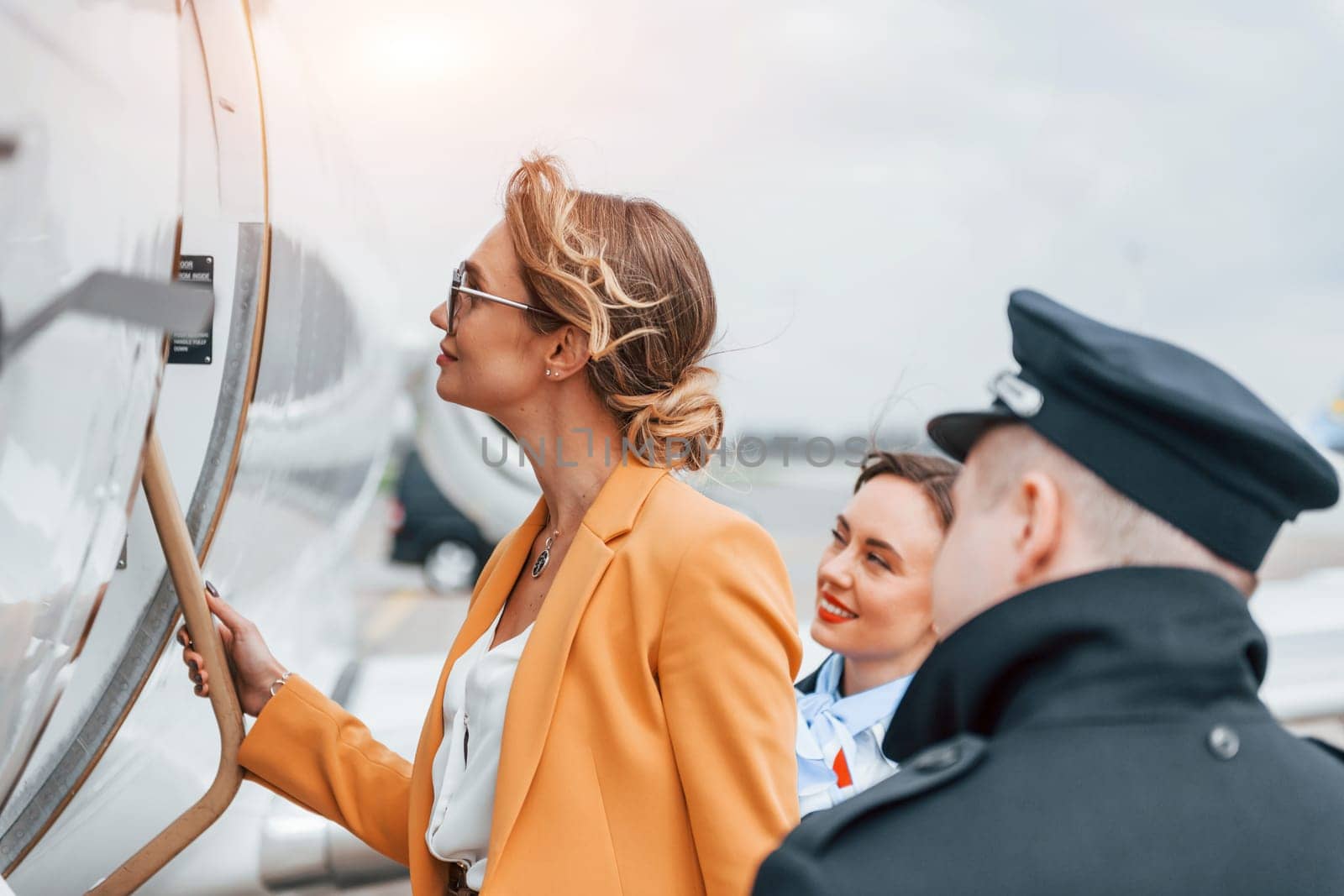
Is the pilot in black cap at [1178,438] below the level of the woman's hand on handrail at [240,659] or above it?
above

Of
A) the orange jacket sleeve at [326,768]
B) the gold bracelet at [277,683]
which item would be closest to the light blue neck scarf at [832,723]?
the orange jacket sleeve at [326,768]

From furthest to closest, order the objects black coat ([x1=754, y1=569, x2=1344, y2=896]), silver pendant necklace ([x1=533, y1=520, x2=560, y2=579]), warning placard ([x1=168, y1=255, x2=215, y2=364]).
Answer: silver pendant necklace ([x1=533, y1=520, x2=560, y2=579]), warning placard ([x1=168, y1=255, x2=215, y2=364]), black coat ([x1=754, y1=569, x2=1344, y2=896])

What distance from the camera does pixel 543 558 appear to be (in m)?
1.14

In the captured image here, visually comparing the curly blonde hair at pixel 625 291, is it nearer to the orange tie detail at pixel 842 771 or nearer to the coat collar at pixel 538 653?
the coat collar at pixel 538 653

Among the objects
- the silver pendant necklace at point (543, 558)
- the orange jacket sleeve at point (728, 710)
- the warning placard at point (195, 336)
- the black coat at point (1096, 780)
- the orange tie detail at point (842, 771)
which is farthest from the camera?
the orange tie detail at point (842, 771)

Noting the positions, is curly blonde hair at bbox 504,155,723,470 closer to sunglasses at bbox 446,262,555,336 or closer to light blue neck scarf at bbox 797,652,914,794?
sunglasses at bbox 446,262,555,336

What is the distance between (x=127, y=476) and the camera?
2.45ft

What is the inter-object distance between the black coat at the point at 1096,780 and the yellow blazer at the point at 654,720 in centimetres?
39

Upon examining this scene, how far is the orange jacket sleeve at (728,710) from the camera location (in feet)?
2.97

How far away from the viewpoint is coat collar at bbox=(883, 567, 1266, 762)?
0.52 m

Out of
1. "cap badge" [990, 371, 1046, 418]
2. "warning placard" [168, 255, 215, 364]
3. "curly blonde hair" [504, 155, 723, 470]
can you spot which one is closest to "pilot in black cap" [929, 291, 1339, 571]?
"cap badge" [990, 371, 1046, 418]

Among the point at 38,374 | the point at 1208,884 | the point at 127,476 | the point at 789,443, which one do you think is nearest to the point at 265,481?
the point at 127,476

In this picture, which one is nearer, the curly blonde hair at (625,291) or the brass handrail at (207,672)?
the brass handrail at (207,672)

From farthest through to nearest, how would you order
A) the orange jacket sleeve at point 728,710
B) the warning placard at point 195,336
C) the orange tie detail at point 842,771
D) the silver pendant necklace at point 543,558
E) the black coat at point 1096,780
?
1. the orange tie detail at point 842,771
2. the silver pendant necklace at point 543,558
3. the warning placard at point 195,336
4. the orange jacket sleeve at point 728,710
5. the black coat at point 1096,780
